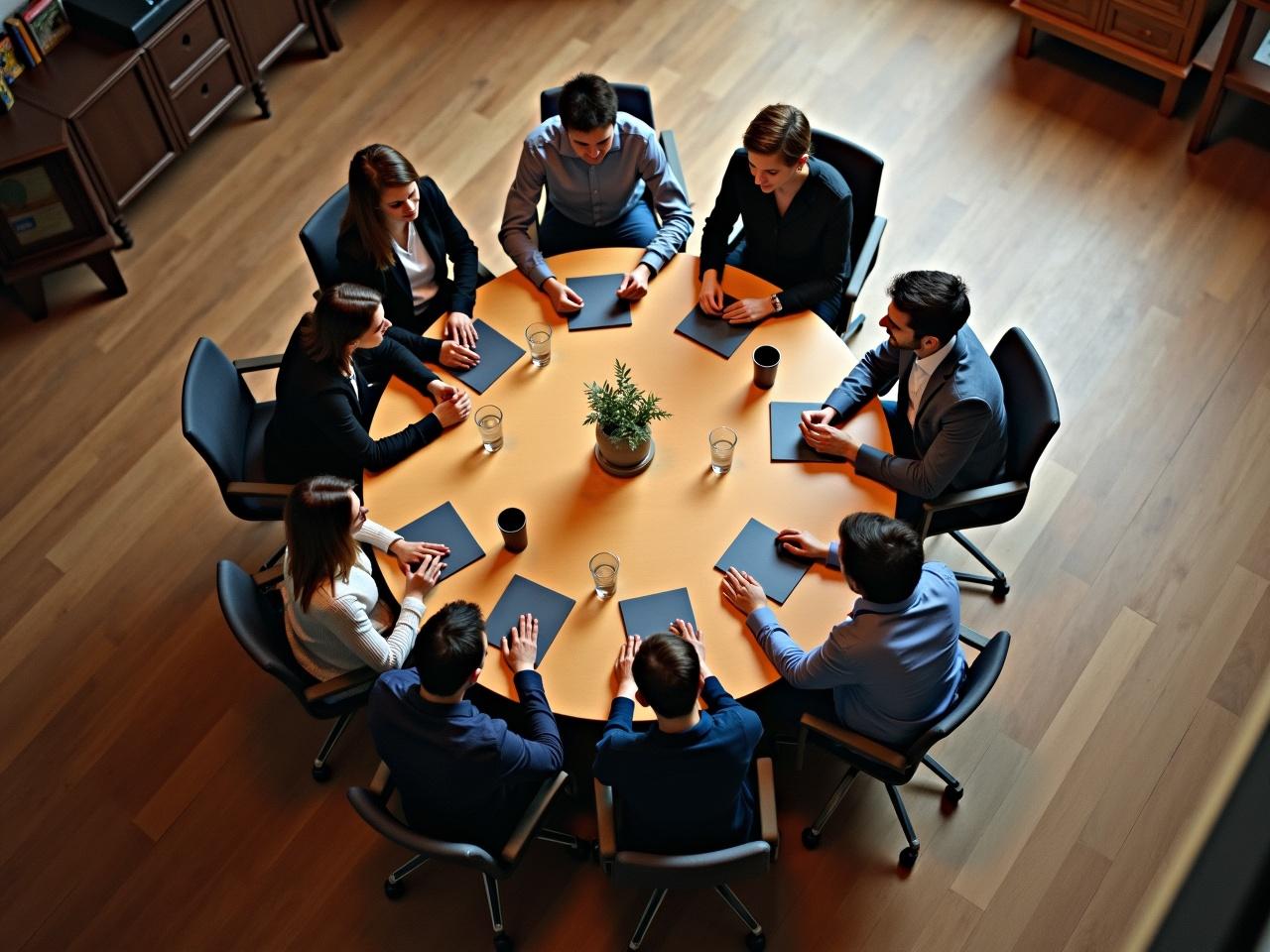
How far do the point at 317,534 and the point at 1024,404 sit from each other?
2.21 metres

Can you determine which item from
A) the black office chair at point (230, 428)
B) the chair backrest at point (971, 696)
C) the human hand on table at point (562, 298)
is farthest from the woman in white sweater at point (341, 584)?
the chair backrest at point (971, 696)

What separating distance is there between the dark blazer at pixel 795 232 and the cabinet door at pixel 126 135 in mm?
2743

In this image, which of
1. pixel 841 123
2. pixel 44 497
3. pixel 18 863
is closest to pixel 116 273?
pixel 44 497

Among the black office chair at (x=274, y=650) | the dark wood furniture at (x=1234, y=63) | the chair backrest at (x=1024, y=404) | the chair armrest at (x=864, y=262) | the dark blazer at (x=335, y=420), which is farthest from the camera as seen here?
the dark wood furniture at (x=1234, y=63)

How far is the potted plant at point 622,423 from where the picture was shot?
341 cm

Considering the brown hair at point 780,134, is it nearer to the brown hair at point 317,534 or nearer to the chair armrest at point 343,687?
the brown hair at point 317,534

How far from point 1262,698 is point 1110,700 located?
3947 millimetres

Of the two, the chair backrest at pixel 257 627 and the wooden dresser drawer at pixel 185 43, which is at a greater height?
the wooden dresser drawer at pixel 185 43

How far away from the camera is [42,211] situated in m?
4.88

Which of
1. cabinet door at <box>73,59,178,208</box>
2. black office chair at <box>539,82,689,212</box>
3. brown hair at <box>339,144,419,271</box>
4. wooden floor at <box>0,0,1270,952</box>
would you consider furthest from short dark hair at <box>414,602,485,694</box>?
cabinet door at <box>73,59,178,208</box>

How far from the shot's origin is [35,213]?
192 inches

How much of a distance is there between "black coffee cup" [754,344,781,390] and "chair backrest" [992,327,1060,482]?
0.76m

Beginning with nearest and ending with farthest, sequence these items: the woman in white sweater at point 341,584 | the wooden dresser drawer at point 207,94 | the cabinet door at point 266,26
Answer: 1. the woman in white sweater at point 341,584
2. the wooden dresser drawer at point 207,94
3. the cabinet door at point 266,26

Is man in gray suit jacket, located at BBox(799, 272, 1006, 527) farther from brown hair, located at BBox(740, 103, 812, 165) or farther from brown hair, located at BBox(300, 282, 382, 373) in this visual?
brown hair, located at BBox(300, 282, 382, 373)
